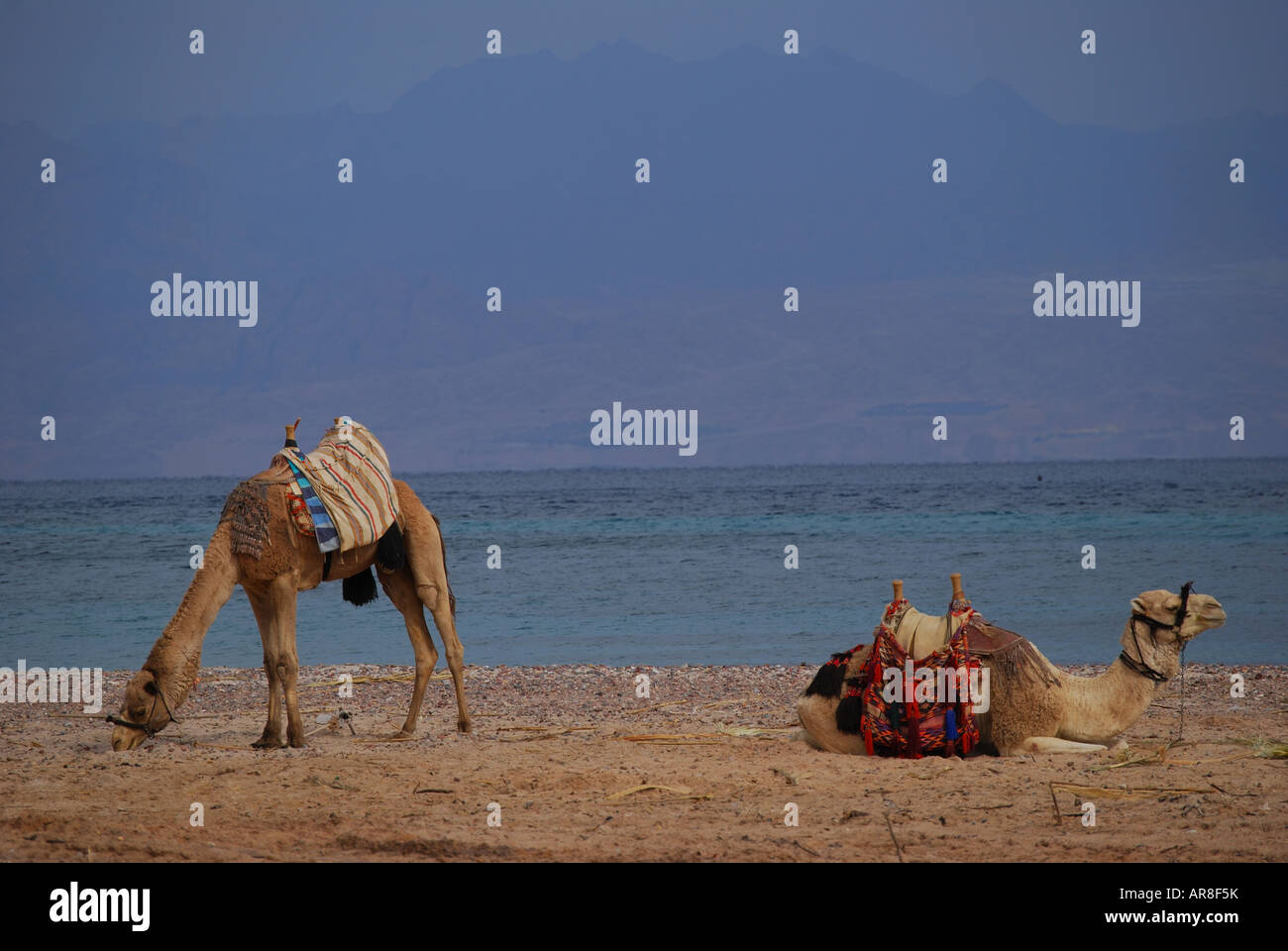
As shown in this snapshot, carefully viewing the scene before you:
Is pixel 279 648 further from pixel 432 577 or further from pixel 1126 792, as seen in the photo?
pixel 1126 792

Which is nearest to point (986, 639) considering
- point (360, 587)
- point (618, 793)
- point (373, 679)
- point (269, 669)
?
point (618, 793)

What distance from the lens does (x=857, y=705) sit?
315 inches

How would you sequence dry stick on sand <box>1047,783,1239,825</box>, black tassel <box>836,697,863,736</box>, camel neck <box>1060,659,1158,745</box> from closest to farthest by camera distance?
1. dry stick on sand <box>1047,783,1239,825</box>
2. camel neck <box>1060,659,1158,745</box>
3. black tassel <box>836,697,863,736</box>

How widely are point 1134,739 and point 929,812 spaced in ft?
9.17

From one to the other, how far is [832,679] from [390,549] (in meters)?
3.30

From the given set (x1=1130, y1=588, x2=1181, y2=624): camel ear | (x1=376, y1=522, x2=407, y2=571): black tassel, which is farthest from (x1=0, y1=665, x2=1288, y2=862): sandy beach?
(x1=376, y1=522, x2=407, y2=571): black tassel

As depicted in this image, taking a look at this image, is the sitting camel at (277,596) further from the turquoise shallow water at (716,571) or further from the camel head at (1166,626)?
the turquoise shallow water at (716,571)

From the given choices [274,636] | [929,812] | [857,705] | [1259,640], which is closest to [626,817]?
[929,812]

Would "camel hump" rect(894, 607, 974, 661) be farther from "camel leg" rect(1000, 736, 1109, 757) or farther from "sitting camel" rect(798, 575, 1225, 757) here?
"camel leg" rect(1000, 736, 1109, 757)

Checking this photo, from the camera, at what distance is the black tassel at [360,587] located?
9.48 metres

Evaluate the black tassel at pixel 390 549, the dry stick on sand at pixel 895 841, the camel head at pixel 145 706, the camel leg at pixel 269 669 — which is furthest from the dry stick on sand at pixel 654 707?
the dry stick on sand at pixel 895 841

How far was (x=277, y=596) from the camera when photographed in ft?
28.3

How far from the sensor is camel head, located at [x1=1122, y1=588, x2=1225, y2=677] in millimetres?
7684

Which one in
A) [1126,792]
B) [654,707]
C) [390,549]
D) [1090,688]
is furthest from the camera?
[654,707]
